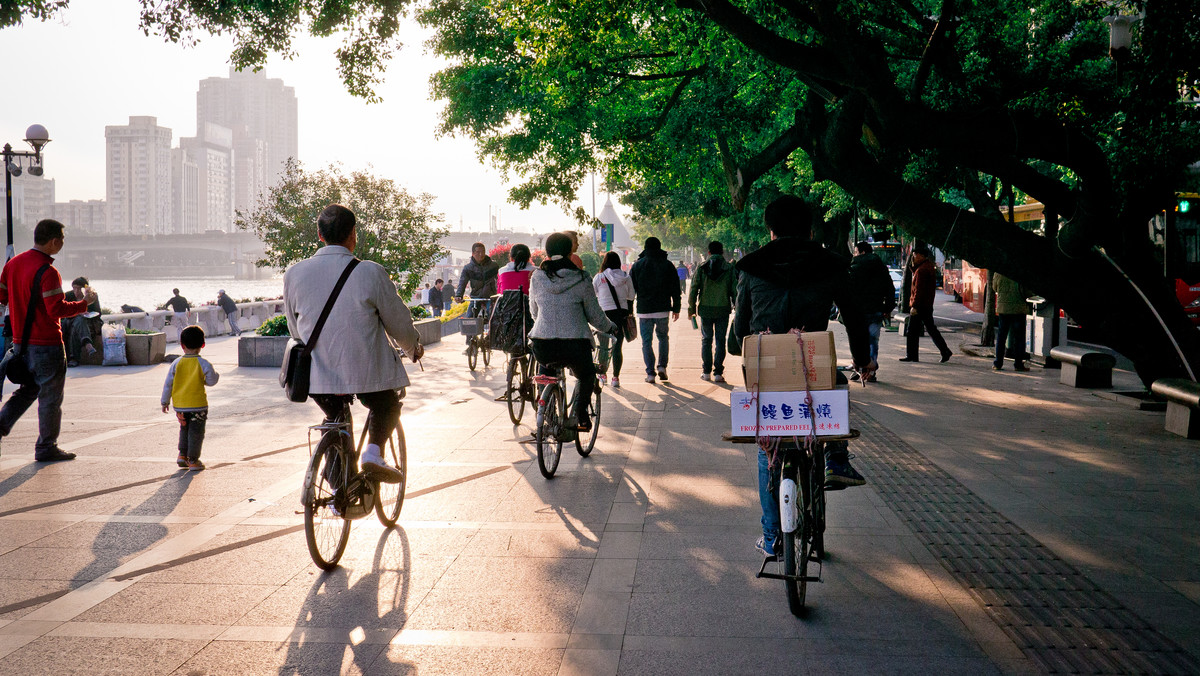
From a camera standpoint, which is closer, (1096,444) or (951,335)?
(1096,444)

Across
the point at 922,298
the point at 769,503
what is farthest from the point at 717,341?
the point at 769,503

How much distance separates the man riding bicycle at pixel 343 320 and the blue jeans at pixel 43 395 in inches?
148

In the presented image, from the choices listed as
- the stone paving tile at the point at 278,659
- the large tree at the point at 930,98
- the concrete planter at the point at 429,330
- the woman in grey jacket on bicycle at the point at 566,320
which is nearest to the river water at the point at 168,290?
the concrete planter at the point at 429,330

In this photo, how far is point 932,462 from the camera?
294 inches

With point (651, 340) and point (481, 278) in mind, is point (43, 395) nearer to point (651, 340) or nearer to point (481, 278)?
point (651, 340)

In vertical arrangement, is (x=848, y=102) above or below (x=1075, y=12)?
below

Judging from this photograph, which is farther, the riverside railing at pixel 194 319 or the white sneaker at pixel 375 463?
the riverside railing at pixel 194 319

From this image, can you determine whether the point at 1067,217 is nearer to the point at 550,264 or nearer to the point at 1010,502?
the point at 1010,502

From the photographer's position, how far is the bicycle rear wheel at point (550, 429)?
6848 millimetres

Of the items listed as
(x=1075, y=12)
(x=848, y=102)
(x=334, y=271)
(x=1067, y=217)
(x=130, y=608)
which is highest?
(x=1075, y=12)

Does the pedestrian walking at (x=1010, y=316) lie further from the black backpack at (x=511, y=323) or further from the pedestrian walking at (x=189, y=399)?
the pedestrian walking at (x=189, y=399)

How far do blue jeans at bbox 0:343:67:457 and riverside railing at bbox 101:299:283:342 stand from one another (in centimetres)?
1357

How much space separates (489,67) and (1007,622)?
19.3m

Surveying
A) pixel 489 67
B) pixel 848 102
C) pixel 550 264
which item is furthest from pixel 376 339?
pixel 489 67
